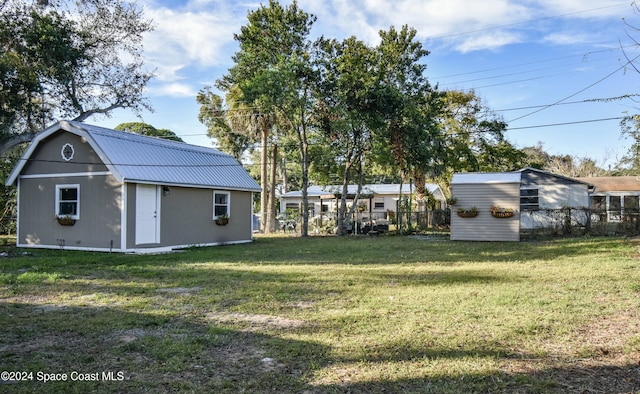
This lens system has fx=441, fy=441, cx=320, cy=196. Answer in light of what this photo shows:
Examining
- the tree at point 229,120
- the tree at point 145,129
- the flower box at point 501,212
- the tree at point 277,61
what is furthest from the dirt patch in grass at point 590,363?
the tree at point 145,129

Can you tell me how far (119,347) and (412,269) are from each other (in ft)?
19.7

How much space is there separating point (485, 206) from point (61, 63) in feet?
52.1

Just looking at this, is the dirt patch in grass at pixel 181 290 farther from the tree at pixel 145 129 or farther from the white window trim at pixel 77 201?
the tree at pixel 145 129

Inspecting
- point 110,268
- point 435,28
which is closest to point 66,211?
point 110,268

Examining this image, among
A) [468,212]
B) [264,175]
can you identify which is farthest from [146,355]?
[264,175]

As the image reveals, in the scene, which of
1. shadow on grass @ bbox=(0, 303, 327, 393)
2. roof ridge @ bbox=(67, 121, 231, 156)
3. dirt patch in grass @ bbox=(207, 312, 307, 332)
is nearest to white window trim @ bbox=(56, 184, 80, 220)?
roof ridge @ bbox=(67, 121, 231, 156)

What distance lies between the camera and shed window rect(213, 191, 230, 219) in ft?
51.4

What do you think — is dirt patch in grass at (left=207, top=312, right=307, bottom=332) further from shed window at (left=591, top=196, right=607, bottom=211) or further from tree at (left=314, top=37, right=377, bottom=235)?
shed window at (left=591, top=196, right=607, bottom=211)

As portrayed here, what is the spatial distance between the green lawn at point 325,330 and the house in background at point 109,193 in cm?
416

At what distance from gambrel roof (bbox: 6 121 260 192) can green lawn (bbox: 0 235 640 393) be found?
15.5 feet

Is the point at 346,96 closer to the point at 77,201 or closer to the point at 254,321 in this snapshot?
the point at 77,201

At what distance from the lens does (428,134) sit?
67.2 ft

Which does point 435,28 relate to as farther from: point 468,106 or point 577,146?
point 577,146

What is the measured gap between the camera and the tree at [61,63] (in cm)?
1423
